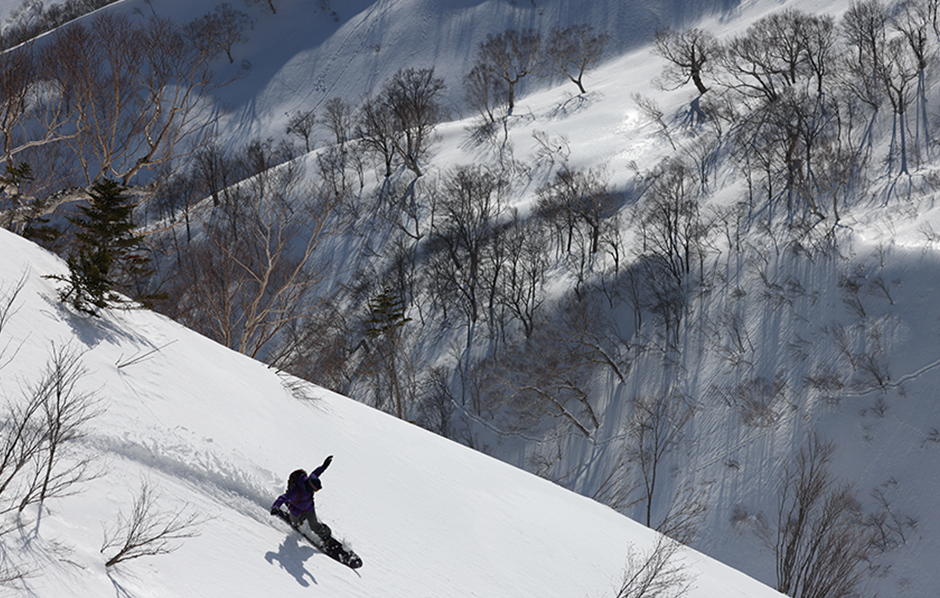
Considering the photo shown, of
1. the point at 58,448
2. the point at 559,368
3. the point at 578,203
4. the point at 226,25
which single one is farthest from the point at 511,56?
the point at 58,448

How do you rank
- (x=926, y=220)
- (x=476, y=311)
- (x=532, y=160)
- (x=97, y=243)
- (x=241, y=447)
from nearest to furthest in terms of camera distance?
(x=241, y=447) < (x=97, y=243) < (x=926, y=220) < (x=476, y=311) < (x=532, y=160)

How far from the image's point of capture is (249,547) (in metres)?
7.52

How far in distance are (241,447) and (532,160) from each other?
5166 centimetres

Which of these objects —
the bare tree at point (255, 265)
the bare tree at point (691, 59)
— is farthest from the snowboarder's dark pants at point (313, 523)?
the bare tree at point (691, 59)

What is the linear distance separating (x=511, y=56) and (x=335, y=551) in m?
76.3

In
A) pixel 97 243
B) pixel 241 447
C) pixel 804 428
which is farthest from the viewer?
pixel 804 428

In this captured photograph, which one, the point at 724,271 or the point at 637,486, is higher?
the point at 724,271

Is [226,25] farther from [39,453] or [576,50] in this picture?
[39,453]

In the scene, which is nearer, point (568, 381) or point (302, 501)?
point (302, 501)

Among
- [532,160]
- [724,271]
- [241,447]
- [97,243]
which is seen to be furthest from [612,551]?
[532,160]

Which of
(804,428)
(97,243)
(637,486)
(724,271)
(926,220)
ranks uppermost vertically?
(926,220)

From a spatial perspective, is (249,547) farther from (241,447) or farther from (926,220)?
(926,220)

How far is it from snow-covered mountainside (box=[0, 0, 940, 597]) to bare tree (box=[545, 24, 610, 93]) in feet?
7.44

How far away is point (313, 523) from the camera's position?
818cm
